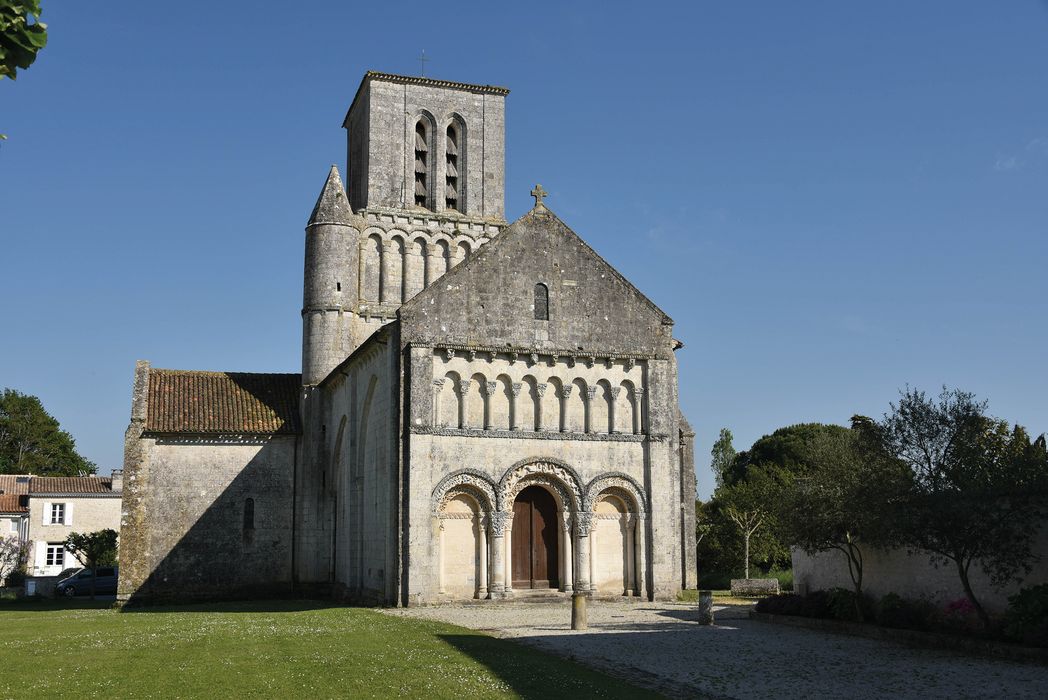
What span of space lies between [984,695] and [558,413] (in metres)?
18.2

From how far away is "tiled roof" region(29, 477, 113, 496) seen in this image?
5997cm

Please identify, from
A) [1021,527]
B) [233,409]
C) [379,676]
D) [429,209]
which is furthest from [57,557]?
[1021,527]

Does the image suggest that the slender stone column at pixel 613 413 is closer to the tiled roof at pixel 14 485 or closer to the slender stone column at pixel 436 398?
the slender stone column at pixel 436 398

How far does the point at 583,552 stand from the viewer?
30094 millimetres

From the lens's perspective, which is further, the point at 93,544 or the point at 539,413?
the point at 93,544

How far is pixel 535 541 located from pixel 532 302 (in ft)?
25.2

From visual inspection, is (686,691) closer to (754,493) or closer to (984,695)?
(984,695)

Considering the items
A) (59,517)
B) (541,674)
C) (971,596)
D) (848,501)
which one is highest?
(848,501)

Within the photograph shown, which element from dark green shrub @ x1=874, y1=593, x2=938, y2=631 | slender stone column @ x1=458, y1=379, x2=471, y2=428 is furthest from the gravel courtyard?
slender stone column @ x1=458, y1=379, x2=471, y2=428

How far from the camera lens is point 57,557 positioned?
59938 millimetres

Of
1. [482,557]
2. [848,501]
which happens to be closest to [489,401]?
[482,557]

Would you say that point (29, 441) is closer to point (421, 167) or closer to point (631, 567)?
point (421, 167)

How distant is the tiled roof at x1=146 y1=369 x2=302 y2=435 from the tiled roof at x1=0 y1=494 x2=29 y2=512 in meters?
28.2

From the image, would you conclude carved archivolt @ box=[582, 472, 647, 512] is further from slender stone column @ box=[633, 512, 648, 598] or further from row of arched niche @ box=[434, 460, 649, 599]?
slender stone column @ box=[633, 512, 648, 598]
